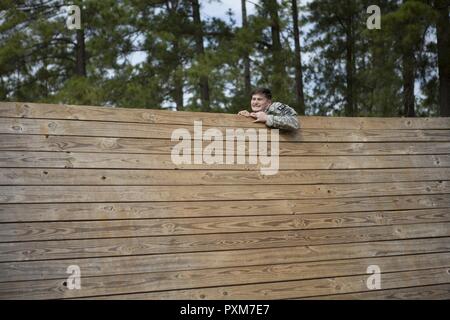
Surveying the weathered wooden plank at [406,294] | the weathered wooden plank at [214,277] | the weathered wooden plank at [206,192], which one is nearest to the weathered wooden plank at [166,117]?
the weathered wooden plank at [206,192]

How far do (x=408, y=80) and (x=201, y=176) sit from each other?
7.77 metres

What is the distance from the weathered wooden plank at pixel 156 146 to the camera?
3.87 meters

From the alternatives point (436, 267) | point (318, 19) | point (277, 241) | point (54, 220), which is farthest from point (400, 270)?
point (318, 19)

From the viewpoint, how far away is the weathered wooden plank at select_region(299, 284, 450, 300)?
4574 millimetres

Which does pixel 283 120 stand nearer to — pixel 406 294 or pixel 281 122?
pixel 281 122

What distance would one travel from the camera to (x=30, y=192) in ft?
12.4

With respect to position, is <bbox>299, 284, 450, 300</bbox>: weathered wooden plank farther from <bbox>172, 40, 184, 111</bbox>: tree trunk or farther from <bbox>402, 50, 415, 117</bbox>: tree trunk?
<bbox>172, 40, 184, 111</bbox>: tree trunk

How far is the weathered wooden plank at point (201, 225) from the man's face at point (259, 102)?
1.06 m

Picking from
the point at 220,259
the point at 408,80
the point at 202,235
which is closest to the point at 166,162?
the point at 202,235

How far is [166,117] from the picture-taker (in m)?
4.37

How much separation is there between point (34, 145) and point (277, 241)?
2.07 meters

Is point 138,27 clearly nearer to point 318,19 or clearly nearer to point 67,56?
point 67,56

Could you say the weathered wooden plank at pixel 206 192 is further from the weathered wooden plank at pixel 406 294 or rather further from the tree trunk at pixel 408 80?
the tree trunk at pixel 408 80

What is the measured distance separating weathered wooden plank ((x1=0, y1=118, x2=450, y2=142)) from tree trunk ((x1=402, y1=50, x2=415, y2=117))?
529 cm
